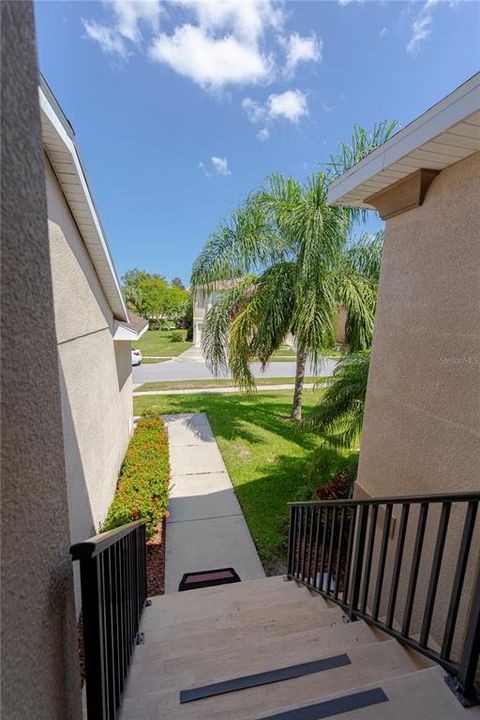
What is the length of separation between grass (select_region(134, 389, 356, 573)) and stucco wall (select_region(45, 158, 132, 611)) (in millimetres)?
2468

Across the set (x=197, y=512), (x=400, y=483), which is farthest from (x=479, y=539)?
(x=197, y=512)

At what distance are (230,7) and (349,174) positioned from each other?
2116 mm

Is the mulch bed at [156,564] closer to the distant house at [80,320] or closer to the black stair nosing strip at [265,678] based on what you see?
the distant house at [80,320]

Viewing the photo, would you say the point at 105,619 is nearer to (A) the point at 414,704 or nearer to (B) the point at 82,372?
(A) the point at 414,704

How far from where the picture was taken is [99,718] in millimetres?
1225

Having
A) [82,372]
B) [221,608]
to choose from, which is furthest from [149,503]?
[82,372]

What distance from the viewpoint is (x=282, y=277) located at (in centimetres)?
748

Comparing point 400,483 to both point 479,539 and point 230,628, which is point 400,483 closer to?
point 479,539

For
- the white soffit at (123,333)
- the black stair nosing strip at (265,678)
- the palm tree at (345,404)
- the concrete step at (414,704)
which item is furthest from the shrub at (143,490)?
the concrete step at (414,704)

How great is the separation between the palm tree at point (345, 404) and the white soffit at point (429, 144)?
2.79 meters

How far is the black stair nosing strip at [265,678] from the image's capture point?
5.73ft

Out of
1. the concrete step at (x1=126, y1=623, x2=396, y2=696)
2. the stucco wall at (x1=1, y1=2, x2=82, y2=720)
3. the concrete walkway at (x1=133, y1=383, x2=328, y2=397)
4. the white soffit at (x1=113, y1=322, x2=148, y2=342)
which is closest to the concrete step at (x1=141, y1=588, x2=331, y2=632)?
the concrete step at (x1=126, y1=623, x2=396, y2=696)

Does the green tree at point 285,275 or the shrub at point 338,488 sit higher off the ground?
the green tree at point 285,275

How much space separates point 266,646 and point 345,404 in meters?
3.71
